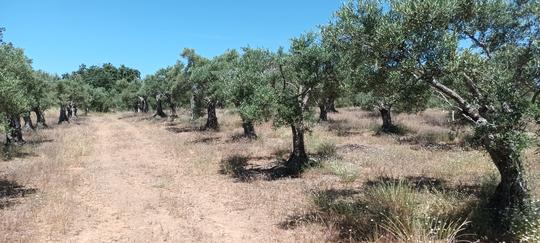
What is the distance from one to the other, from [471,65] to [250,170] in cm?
1210

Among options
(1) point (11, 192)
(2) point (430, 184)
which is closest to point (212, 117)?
(1) point (11, 192)

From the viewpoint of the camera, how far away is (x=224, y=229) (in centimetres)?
1158

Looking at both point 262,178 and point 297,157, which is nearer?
point 262,178

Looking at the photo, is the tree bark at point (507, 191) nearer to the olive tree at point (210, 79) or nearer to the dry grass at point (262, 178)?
the dry grass at point (262, 178)

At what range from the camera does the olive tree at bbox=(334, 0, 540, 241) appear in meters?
8.89

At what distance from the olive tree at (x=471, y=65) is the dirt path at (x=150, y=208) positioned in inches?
218

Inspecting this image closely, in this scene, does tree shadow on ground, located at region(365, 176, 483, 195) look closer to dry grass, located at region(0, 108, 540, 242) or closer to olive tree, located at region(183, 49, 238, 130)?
dry grass, located at region(0, 108, 540, 242)

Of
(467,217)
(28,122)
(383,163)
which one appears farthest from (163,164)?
(28,122)

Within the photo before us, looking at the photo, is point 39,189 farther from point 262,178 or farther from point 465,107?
point 465,107

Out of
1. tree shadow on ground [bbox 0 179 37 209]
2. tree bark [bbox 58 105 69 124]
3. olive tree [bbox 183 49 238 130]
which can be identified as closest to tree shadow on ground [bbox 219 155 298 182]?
tree shadow on ground [bbox 0 179 37 209]

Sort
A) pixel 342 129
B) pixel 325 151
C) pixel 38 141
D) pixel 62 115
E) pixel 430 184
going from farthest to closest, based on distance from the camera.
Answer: pixel 62 115 → pixel 342 129 → pixel 38 141 → pixel 325 151 → pixel 430 184

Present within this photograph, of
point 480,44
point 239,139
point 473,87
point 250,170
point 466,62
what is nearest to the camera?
point 466,62

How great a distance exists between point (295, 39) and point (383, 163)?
6.84 m

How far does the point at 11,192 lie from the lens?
51.0 feet
